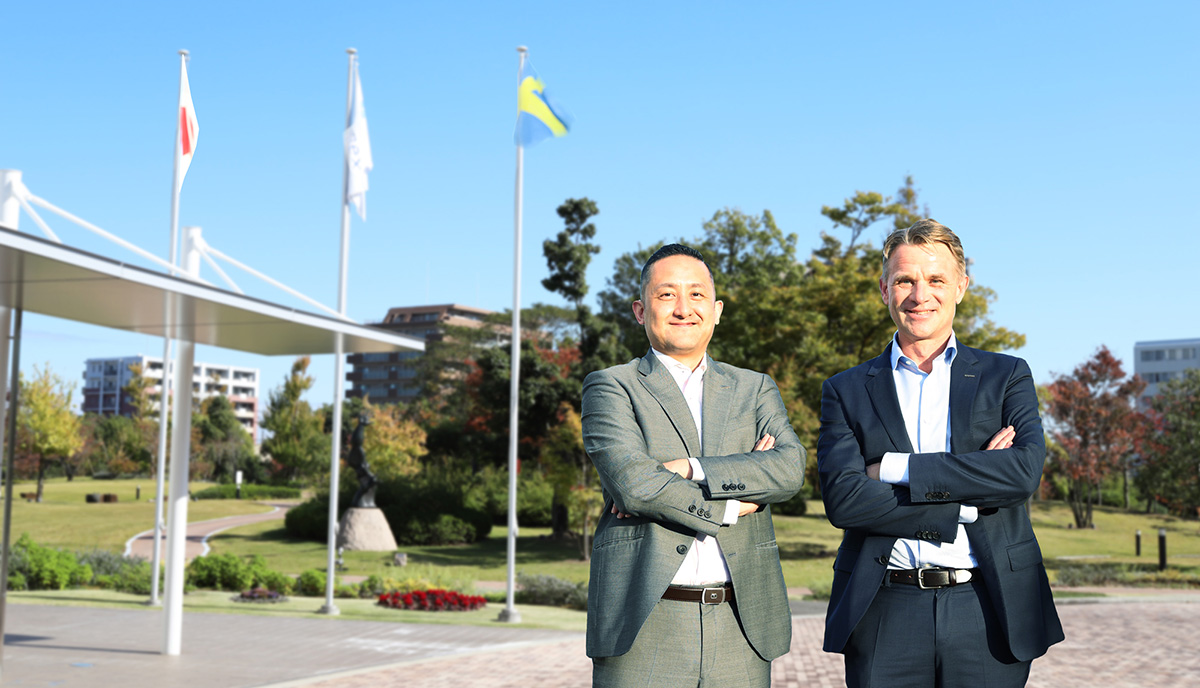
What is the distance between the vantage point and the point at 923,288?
332cm

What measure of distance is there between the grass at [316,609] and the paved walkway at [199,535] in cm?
760

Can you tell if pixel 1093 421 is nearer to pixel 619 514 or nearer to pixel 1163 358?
pixel 619 514

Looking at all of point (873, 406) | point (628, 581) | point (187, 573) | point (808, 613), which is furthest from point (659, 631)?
point (187, 573)

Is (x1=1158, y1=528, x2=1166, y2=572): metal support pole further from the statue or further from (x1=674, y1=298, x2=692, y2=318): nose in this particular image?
(x1=674, y1=298, x2=692, y2=318): nose

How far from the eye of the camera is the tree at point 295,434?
171ft

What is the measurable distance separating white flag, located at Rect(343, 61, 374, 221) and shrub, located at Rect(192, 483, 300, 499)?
119 feet

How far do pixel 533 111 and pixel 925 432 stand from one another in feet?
40.8

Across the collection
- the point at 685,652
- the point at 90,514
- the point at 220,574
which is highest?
the point at 685,652

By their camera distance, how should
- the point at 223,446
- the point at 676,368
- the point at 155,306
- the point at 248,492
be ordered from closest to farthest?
the point at 676,368 < the point at 155,306 < the point at 248,492 < the point at 223,446

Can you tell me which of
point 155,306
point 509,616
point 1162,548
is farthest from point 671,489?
point 1162,548

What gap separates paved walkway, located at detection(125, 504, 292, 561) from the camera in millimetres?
27328

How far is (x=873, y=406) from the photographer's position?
3.37 metres

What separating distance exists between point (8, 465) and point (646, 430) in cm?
745

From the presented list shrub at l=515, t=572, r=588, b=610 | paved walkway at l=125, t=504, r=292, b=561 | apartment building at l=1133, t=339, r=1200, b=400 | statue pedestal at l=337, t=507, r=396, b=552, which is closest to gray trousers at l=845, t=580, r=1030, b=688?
shrub at l=515, t=572, r=588, b=610
